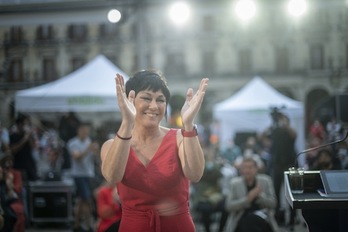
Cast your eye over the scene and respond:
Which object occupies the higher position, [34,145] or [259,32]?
[259,32]

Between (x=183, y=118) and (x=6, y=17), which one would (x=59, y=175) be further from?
(x=183, y=118)

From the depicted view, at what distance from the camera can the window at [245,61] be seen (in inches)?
1917

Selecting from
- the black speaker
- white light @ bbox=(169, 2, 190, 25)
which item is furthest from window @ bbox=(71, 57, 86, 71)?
white light @ bbox=(169, 2, 190, 25)

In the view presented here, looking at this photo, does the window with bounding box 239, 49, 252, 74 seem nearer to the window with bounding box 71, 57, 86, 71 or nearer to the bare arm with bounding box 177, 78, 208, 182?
the window with bounding box 71, 57, 86, 71

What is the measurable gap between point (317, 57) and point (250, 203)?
4100 centimetres

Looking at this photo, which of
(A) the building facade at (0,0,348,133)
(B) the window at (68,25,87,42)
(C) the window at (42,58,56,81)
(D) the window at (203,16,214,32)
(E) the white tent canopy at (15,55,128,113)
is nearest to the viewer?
(E) the white tent canopy at (15,55,128,113)

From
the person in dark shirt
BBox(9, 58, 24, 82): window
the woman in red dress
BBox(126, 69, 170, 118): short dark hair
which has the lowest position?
the person in dark shirt

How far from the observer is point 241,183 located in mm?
7648

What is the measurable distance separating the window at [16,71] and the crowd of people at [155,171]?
92.7 ft

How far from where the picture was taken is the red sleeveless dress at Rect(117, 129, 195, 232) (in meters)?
3.11

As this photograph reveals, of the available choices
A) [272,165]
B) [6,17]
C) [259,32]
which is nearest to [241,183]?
[272,165]

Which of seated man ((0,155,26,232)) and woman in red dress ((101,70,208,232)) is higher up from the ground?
woman in red dress ((101,70,208,232))

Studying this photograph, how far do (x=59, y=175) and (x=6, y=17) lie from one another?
10.6 feet

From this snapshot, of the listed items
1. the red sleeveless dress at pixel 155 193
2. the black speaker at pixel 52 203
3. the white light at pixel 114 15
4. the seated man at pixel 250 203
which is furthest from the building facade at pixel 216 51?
the red sleeveless dress at pixel 155 193
